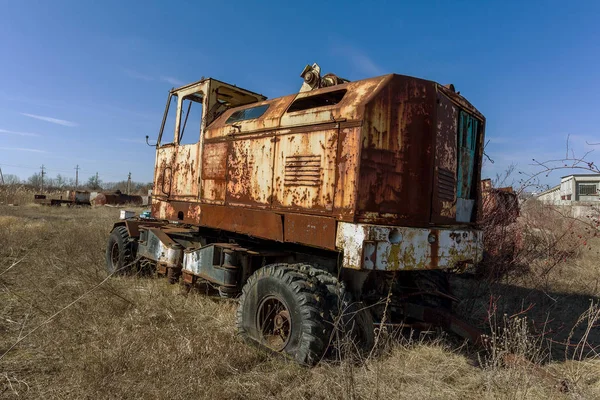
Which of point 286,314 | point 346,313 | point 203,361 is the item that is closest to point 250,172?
point 286,314

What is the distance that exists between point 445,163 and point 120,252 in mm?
5752

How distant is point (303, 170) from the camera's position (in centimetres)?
364

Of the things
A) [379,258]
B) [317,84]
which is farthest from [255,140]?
[379,258]

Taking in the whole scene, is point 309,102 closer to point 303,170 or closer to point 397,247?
point 303,170

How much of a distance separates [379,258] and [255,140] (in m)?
2.05

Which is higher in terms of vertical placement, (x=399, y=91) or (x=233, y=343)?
(x=399, y=91)

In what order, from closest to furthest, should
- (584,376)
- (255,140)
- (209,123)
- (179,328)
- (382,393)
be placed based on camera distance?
(382,393) → (584,376) → (179,328) → (255,140) → (209,123)

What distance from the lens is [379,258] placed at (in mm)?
3027

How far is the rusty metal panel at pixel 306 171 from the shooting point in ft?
11.2

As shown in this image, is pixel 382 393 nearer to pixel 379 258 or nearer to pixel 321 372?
pixel 321 372

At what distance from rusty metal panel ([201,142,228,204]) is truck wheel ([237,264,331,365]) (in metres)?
1.40

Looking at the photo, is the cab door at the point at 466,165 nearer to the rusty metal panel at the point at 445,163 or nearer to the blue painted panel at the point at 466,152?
the blue painted panel at the point at 466,152

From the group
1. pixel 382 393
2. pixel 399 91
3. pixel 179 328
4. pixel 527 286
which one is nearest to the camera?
pixel 382 393

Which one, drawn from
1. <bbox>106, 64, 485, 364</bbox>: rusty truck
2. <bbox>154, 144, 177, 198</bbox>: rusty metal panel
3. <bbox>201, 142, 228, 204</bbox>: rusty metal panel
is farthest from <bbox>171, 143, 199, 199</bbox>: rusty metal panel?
<bbox>106, 64, 485, 364</bbox>: rusty truck
